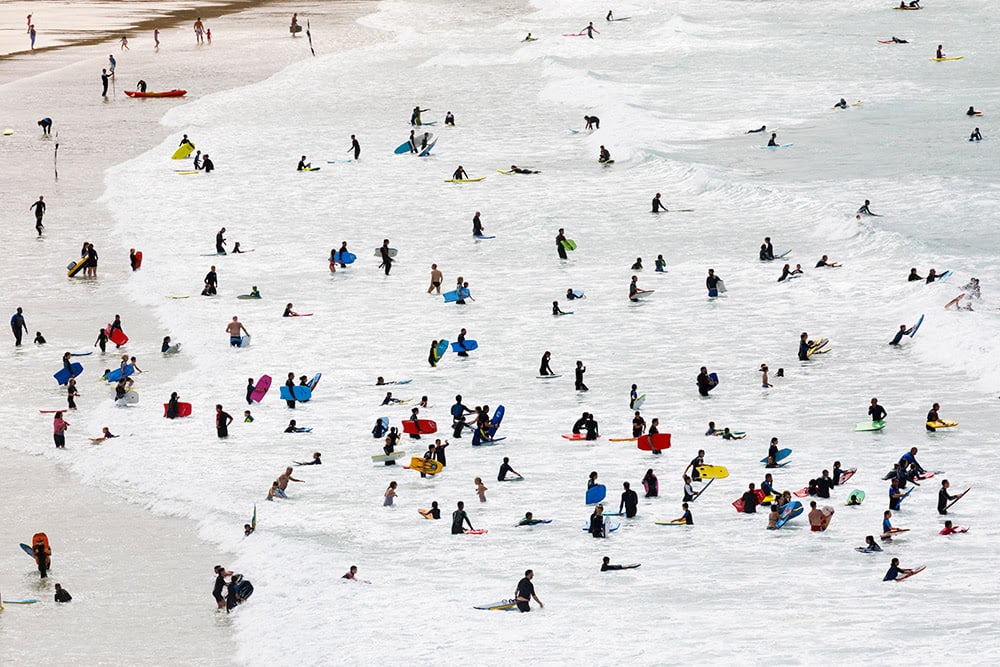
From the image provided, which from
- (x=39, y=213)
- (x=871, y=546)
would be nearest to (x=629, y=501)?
(x=871, y=546)

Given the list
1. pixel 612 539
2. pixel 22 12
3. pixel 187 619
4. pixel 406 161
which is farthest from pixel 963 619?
pixel 22 12

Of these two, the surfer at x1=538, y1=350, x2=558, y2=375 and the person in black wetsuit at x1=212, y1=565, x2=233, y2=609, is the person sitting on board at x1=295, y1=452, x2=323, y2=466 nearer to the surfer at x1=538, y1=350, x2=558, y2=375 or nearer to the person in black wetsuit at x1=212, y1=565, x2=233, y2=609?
the person in black wetsuit at x1=212, y1=565, x2=233, y2=609

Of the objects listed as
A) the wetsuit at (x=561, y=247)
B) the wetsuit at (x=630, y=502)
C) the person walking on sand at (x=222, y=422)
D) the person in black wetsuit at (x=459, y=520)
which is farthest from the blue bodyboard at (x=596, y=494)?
the wetsuit at (x=561, y=247)

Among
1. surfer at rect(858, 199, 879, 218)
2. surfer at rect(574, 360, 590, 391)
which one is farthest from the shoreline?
surfer at rect(858, 199, 879, 218)

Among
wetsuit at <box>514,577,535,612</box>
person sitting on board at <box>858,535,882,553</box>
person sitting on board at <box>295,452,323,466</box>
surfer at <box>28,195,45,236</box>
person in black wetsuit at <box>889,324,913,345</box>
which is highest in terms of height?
surfer at <box>28,195,45,236</box>

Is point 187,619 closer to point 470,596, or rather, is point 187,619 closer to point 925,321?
point 470,596

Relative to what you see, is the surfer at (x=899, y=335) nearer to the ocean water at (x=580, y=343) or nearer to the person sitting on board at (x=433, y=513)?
the ocean water at (x=580, y=343)
